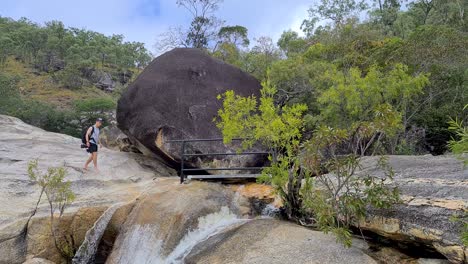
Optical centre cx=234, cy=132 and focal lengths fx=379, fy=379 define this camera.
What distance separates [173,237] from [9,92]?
29688 mm

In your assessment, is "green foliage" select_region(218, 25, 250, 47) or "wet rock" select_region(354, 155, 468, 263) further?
"green foliage" select_region(218, 25, 250, 47)

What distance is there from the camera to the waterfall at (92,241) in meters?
7.92

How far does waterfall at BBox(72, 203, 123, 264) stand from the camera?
7.92 m

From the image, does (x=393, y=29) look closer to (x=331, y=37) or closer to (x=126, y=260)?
(x=331, y=37)

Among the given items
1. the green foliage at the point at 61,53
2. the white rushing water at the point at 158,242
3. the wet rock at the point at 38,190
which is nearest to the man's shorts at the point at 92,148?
the wet rock at the point at 38,190

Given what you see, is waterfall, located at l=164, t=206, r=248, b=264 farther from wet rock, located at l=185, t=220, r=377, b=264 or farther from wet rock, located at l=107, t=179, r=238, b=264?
wet rock, located at l=185, t=220, r=377, b=264

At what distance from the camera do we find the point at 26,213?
8352mm

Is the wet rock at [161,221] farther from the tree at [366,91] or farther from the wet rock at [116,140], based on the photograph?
the wet rock at [116,140]

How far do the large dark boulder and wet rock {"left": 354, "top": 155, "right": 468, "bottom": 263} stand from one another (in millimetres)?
5634

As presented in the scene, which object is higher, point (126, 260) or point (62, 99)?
point (62, 99)

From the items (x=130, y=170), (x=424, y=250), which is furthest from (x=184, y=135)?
(x=424, y=250)

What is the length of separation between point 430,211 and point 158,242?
4742 mm

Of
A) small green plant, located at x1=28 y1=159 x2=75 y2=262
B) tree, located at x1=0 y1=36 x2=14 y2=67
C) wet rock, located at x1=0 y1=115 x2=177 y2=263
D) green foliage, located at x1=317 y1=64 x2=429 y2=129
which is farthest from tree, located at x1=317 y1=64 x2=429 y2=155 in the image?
tree, located at x1=0 y1=36 x2=14 y2=67

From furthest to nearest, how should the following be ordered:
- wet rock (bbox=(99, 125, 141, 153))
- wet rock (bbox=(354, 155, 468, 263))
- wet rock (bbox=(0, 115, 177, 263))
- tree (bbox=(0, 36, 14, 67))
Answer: tree (bbox=(0, 36, 14, 67))
wet rock (bbox=(99, 125, 141, 153))
wet rock (bbox=(0, 115, 177, 263))
wet rock (bbox=(354, 155, 468, 263))
